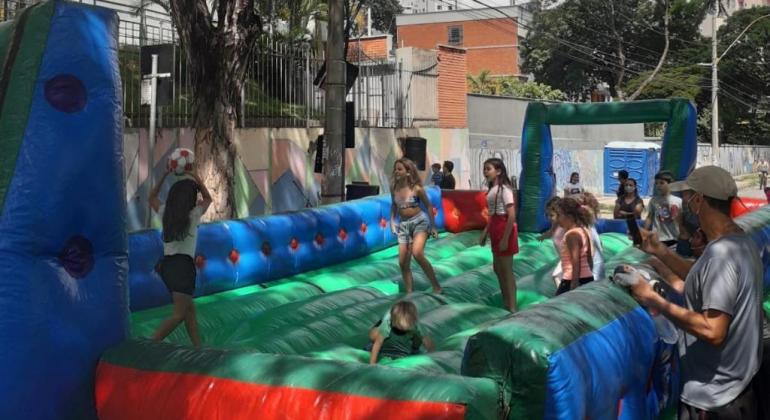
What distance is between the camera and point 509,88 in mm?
42406

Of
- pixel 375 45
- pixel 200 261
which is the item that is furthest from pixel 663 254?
pixel 375 45

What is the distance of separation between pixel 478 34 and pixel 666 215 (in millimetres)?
51481

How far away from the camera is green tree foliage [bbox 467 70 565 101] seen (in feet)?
134

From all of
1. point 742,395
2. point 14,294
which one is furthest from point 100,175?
point 742,395

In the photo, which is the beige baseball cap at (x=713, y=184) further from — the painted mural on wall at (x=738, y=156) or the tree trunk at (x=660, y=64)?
the tree trunk at (x=660, y=64)

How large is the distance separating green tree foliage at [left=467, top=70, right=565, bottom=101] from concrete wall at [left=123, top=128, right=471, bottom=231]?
20714mm

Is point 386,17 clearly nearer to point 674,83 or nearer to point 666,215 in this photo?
point 674,83

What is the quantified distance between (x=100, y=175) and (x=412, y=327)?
224 cm

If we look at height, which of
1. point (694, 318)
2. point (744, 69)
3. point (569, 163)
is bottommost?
point (694, 318)

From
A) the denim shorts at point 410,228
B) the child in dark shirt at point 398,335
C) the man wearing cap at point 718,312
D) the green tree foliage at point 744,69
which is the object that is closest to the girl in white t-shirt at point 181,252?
the child in dark shirt at point 398,335

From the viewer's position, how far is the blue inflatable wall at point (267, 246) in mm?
7055

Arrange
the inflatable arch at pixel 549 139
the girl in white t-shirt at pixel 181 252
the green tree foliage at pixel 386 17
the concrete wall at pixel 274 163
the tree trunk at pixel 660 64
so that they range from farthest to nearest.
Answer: the green tree foliage at pixel 386 17 → the tree trunk at pixel 660 64 → the concrete wall at pixel 274 163 → the inflatable arch at pixel 549 139 → the girl in white t-shirt at pixel 181 252

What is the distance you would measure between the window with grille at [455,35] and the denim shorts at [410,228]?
173 ft

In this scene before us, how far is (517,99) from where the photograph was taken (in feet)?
91.6
